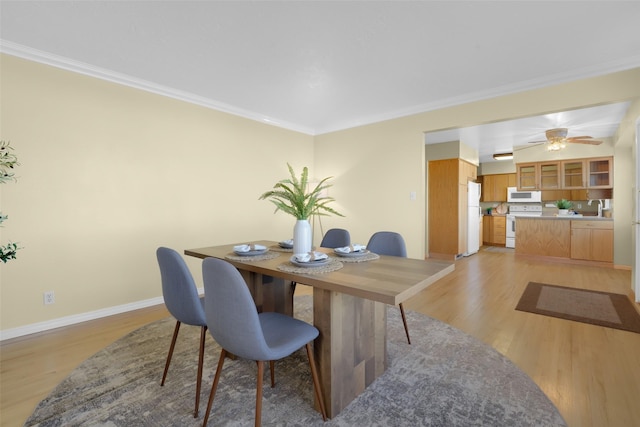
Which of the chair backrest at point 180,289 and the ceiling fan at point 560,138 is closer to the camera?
the chair backrest at point 180,289

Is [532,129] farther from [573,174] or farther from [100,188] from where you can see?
[100,188]

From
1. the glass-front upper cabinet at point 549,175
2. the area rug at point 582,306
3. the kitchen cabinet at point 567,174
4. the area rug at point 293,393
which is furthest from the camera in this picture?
the glass-front upper cabinet at point 549,175

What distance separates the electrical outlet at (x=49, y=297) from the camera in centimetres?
269

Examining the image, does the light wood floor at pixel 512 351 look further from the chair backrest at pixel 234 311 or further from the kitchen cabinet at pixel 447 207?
the kitchen cabinet at pixel 447 207

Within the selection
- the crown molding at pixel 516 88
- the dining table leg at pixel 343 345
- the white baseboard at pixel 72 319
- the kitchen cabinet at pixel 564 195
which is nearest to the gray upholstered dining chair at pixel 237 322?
the dining table leg at pixel 343 345

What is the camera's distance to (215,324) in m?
1.40

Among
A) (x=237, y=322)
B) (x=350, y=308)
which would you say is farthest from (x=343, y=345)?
(x=237, y=322)

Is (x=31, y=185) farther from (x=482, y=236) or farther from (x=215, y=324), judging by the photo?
(x=482, y=236)

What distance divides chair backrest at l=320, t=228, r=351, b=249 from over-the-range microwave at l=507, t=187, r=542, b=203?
6.05 metres

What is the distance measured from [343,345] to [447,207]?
5.09m

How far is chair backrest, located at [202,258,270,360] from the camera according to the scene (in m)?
1.28

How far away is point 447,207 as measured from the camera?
601 centimetres

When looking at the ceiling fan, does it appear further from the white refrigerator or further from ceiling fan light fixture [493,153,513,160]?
ceiling fan light fixture [493,153,513,160]

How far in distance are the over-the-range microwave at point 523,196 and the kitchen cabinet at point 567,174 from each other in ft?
1.41
